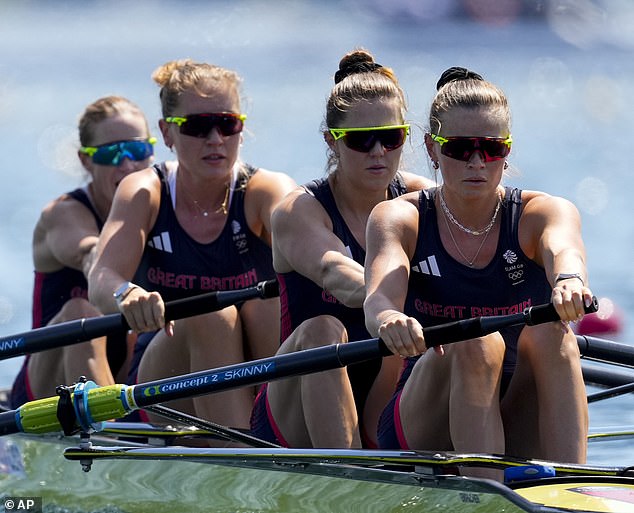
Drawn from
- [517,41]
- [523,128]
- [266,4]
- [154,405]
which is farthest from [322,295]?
[266,4]

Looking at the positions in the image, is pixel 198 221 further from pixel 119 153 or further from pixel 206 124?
pixel 119 153

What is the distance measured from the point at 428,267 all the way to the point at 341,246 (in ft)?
1.47

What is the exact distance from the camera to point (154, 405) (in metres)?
4.77

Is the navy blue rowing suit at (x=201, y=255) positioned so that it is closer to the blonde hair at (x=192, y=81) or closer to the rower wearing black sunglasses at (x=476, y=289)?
the blonde hair at (x=192, y=81)

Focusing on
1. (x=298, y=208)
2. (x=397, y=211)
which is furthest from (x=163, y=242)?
(x=397, y=211)

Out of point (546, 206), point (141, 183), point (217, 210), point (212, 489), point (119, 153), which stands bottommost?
point (212, 489)

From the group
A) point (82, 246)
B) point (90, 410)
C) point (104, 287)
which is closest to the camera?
point (90, 410)

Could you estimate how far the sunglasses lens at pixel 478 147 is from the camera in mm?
4289

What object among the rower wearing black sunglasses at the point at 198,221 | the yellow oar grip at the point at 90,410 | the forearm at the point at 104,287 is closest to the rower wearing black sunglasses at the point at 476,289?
the yellow oar grip at the point at 90,410

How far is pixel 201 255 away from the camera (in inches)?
214

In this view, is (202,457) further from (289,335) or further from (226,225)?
(226,225)

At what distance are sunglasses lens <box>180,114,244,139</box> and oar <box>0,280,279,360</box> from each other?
64 centimetres

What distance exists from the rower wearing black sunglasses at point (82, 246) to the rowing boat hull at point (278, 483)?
0.46m

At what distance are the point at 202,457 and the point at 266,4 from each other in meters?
26.4
